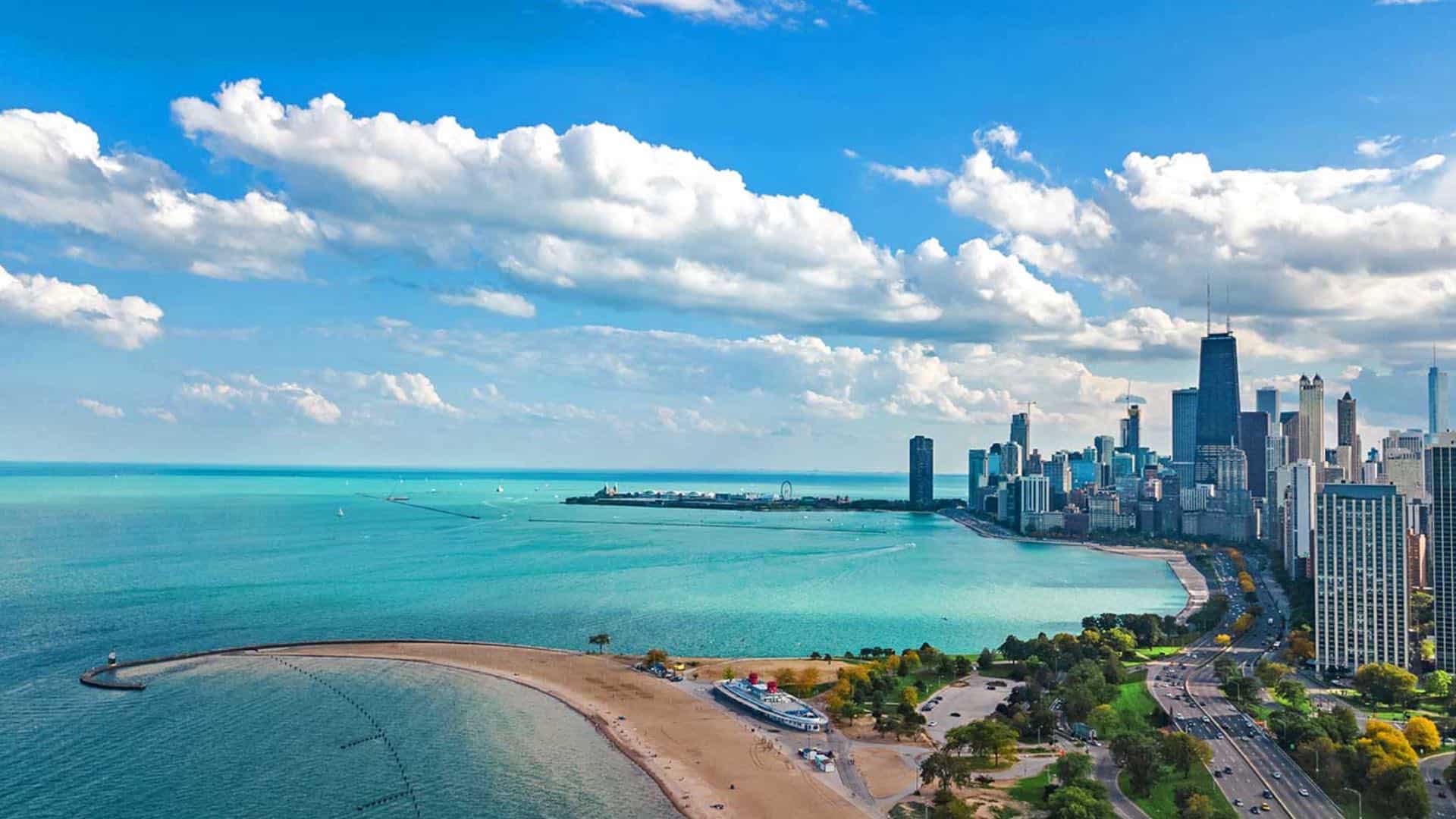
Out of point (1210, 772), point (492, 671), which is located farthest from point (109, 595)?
point (1210, 772)

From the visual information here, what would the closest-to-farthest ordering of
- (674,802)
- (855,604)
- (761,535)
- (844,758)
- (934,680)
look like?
(674,802), (844,758), (934,680), (855,604), (761,535)

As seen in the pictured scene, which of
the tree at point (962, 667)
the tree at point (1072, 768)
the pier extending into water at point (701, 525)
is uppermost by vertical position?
the tree at point (1072, 768)

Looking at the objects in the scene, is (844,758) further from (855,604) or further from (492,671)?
(855,604)

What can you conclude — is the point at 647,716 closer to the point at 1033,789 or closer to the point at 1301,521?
the point at 1033,789

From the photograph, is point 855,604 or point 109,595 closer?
point 109,595

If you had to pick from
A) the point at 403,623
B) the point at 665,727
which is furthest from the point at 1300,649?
the point at 403,623

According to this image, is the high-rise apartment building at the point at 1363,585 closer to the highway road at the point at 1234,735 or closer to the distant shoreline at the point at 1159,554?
the highway road at the point at 1234,735

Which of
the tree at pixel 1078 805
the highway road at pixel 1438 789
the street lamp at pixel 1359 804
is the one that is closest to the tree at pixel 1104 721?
the street lamp at pixel 1359 804
